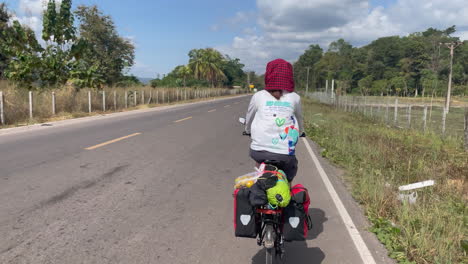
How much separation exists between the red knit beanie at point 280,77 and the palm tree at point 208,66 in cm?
7325

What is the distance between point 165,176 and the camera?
663cm

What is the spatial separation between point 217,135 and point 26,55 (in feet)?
52.4

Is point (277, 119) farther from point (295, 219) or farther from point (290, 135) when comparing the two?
point (295, 219)

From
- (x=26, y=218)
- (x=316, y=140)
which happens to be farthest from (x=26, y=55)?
(x=26, y=218)

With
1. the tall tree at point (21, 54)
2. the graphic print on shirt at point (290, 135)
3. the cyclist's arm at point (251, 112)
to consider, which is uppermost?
the tall tree at point (21, 54)

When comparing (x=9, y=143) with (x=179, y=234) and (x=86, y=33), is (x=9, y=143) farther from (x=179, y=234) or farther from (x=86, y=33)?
(x=86, y=33)

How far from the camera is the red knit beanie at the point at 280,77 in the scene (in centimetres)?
334

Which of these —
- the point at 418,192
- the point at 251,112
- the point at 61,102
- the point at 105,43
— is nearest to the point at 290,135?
the point at 251,112

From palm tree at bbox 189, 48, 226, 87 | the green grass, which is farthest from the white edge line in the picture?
palm tree at bbox 189, 48, 226, 87

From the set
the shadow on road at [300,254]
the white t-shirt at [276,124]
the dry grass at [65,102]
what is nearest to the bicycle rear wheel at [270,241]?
the shadow on road at [300,254]

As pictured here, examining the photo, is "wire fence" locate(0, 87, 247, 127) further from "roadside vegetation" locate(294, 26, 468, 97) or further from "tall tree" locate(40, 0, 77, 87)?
"roadside vegetation" locate(294, 26, 468, 97)

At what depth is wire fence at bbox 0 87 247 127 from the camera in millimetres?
14617

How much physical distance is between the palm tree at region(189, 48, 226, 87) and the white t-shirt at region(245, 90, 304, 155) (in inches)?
2885

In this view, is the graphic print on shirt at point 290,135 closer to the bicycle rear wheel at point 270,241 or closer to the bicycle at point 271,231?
the bicycle at point 271,231
